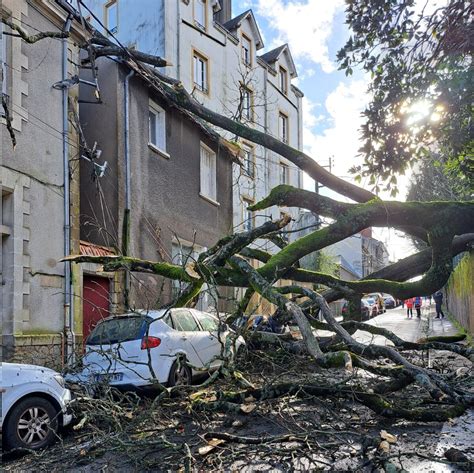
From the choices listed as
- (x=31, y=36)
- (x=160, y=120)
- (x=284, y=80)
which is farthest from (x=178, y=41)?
(x=31, y=36)

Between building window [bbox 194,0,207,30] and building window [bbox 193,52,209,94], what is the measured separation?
1.34 metres

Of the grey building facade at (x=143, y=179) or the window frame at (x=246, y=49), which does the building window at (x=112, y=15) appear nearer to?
the window frame at (x=246, y=49)

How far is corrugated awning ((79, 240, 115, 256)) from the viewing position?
38.5 ft

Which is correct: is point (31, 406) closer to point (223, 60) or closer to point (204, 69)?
point (204, 69)

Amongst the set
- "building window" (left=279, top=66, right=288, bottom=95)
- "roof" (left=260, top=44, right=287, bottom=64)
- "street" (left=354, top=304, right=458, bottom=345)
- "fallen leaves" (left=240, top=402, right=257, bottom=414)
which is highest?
"roof" (left=260, top=44, right=287, bottom=64)

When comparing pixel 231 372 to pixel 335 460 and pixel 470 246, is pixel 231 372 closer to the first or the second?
pixel 335 460

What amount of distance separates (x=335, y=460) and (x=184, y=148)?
13.3m

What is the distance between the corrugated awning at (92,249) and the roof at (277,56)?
19457mm

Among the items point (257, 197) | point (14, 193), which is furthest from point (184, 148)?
point (257, 197)

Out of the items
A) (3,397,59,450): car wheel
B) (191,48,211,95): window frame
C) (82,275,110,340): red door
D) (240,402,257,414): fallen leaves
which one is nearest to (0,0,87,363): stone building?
(82,275,110,340): red door

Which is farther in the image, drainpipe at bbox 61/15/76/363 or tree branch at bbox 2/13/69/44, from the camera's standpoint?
drainpipe at bbox 61/15/76/363

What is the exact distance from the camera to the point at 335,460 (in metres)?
4.74

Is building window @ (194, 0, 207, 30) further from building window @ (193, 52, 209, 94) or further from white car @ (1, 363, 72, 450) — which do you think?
white car @ (1, 363, 72, 450)

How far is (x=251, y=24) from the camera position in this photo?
88.5 feet
